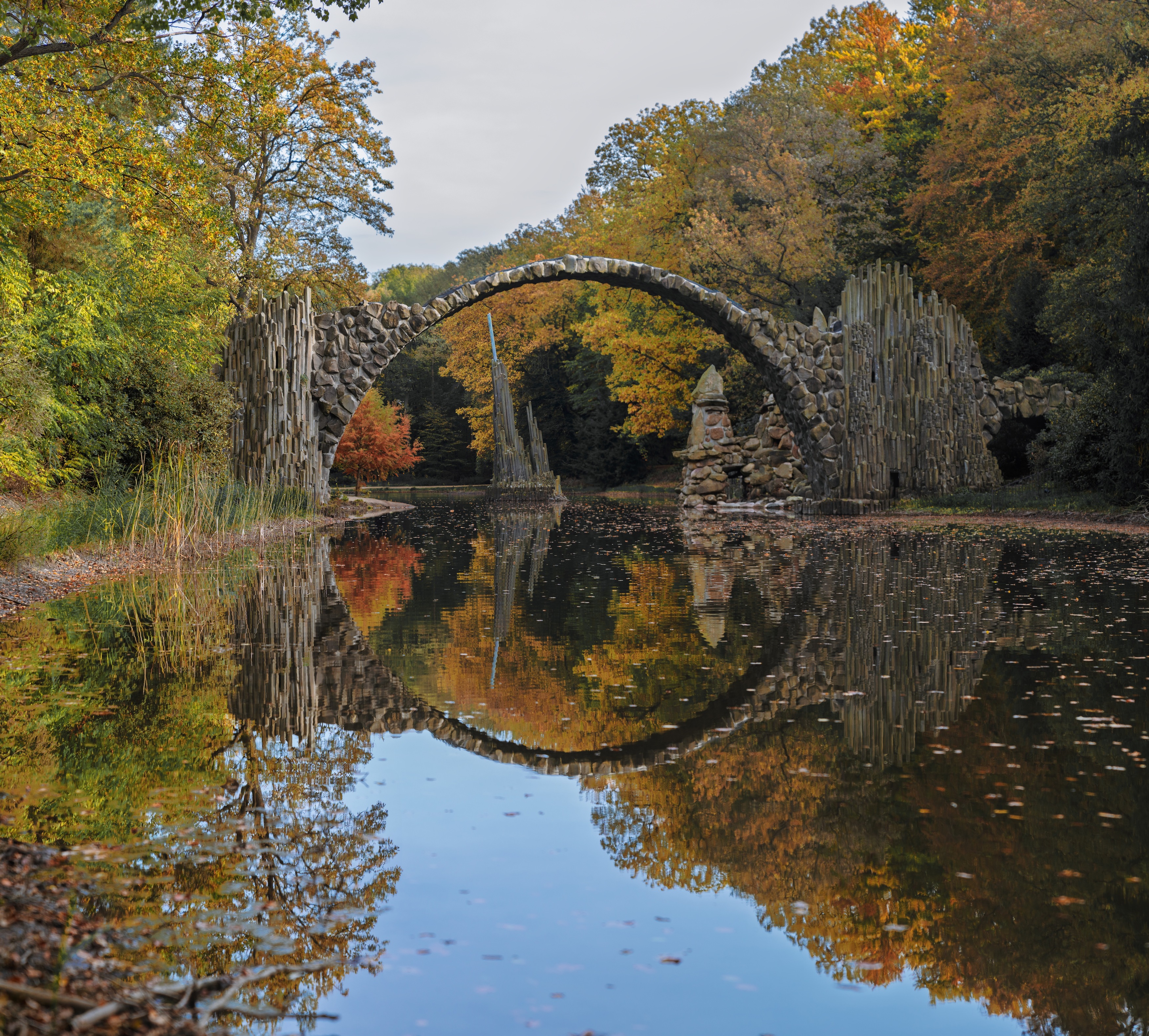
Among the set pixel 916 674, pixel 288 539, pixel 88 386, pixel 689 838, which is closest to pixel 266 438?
pixel 288 539

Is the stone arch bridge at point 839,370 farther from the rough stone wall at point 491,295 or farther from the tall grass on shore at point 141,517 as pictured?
the tall grass on shore at point 141,517

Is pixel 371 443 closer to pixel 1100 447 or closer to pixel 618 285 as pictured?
pixel 618 285

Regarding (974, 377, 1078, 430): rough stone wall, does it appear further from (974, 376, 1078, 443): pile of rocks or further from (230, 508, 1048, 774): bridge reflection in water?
(230, 508, 1048, 774): bridge reflection in water

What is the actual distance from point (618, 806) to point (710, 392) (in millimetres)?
21884

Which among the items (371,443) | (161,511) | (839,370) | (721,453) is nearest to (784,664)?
(161,511)

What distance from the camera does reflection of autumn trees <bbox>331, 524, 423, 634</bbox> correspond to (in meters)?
7.98

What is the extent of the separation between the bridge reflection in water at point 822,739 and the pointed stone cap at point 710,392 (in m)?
15.8

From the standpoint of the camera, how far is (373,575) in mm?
10508

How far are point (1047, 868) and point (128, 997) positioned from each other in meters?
2.34

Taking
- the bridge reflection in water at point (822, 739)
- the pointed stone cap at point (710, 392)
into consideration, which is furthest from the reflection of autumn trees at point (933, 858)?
the pointed stone cap at point (710, 392)

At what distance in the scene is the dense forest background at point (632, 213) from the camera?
32.8ft

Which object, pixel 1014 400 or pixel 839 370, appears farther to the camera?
pixel 1014 400

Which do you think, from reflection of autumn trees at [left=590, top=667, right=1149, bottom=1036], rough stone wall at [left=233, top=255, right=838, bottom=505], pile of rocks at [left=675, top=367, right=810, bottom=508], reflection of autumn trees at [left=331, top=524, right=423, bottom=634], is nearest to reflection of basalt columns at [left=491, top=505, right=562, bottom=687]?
reflection of autumn trees at [left=331, top=524, right=423, bottom=634]

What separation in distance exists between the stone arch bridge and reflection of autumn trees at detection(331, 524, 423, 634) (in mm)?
3868
